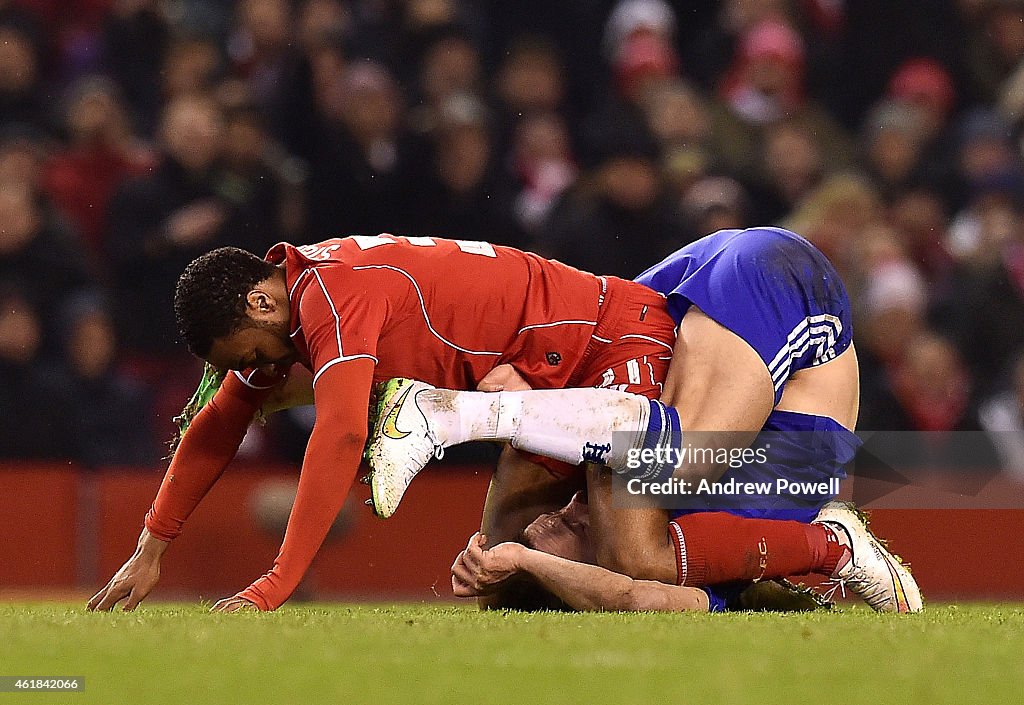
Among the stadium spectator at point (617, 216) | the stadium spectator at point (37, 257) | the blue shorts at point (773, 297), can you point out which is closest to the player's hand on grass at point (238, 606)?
the blue shorts at point (773, 297)

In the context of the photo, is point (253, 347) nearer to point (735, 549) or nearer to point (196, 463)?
point (196, 463)

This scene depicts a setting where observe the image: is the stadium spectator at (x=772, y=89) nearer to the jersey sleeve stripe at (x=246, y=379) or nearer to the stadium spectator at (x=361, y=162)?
the stadium spectator at (x=361, y=162)

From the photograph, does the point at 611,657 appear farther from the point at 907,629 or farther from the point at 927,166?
the point at 927,166

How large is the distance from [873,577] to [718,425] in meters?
0.54

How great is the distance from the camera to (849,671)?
201 cm

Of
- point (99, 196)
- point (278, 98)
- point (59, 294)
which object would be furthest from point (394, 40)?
point (59, 294)

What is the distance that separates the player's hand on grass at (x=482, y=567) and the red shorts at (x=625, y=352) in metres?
0.43

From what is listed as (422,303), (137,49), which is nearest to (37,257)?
(137,49)

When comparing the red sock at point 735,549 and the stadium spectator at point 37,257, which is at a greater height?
the stadium spectator at point 37,257

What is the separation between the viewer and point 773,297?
11.4 feet

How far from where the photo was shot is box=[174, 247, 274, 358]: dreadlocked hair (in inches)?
123

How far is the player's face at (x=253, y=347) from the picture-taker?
315 cm

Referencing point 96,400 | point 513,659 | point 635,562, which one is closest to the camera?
point 513,659

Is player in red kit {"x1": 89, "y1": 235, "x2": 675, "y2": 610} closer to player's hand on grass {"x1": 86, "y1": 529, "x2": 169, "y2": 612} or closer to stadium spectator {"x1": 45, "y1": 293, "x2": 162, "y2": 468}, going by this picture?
player's hand on grass {"x1": 86, "y1": 529, "x2": 169, "y2": 612}
